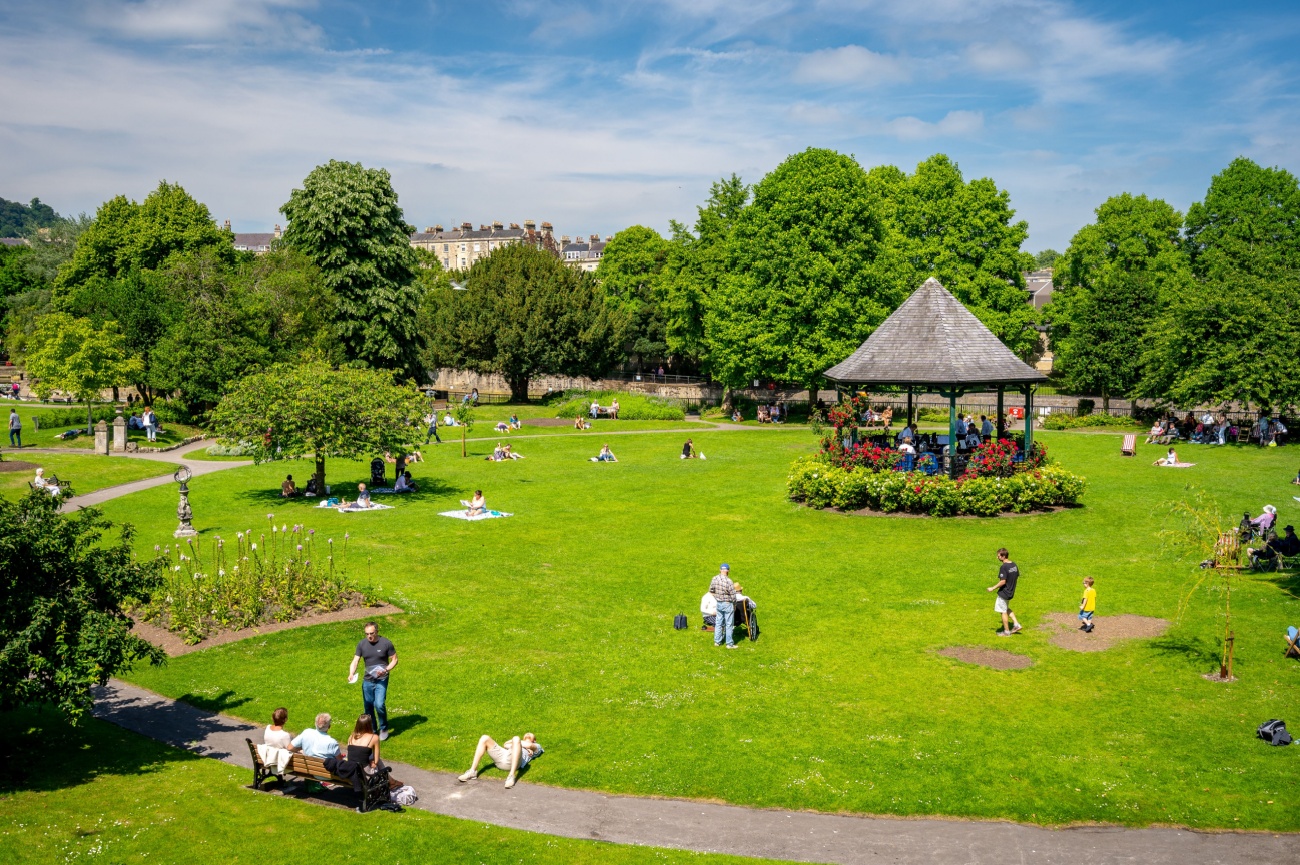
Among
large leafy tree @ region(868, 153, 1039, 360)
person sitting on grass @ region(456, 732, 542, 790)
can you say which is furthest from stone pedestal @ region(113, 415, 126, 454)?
Answer: large leafy tree @ region(868, 153, 1039, 360)

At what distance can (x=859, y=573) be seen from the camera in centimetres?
2352

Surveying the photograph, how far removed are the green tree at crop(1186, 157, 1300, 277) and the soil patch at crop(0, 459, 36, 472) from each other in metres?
63.3

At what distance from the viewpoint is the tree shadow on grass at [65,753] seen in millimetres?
12375

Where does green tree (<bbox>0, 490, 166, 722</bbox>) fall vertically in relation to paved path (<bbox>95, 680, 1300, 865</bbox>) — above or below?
above

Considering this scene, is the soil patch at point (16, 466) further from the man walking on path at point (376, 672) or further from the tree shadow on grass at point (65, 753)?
the man walking on path at point (376, 672)

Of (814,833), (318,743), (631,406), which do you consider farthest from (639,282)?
(814,833)

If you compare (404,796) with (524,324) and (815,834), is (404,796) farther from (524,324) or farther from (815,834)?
(524,324)

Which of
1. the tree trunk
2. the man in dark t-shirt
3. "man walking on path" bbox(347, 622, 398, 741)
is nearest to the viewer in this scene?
"man walking on path" bbox(347, 622, 398, 741)

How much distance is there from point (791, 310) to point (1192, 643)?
133 feet

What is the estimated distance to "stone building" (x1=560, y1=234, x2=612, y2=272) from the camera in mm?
164750

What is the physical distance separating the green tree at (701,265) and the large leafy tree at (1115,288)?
79.7 ft

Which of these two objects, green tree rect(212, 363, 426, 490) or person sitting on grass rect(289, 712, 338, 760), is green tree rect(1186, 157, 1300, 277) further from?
person sitting on grass rect(289, 712, 338, 760)

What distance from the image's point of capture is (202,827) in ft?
36.7

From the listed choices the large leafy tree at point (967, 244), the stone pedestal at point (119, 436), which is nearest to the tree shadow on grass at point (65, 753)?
the stone pedestal at point (119, 436)
